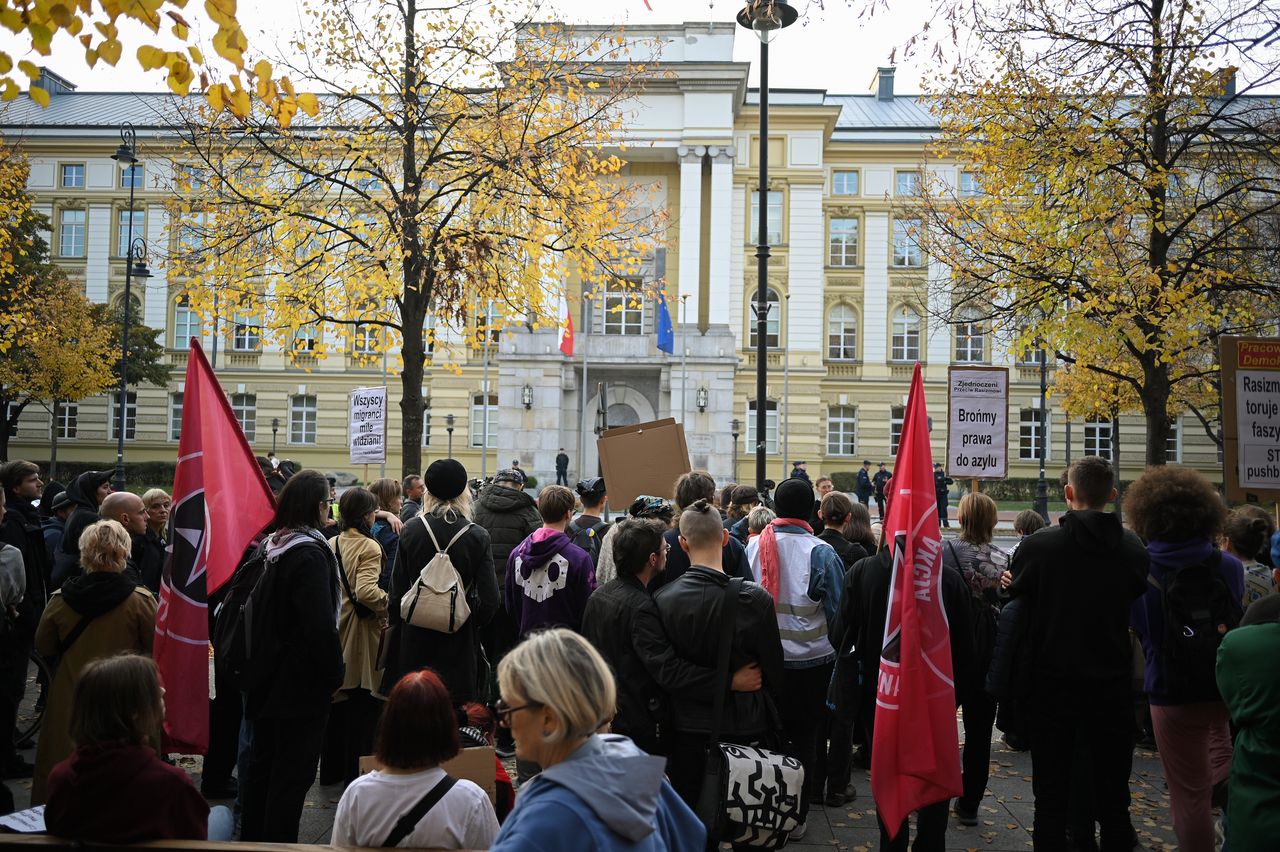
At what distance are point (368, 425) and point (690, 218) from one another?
102 feet

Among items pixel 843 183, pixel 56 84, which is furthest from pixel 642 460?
pixel 56 84

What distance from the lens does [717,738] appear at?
431 centimetres

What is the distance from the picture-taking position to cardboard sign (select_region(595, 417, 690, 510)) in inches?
364

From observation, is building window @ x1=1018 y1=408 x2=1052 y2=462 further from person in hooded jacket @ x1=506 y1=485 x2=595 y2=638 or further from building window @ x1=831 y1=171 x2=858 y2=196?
person in hooded jacket @ x1=506 y1=485 x2=595 y2=638

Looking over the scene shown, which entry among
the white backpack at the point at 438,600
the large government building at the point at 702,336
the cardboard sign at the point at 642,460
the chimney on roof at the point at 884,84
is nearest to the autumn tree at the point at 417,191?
the cardboard sign at the point at 642,460

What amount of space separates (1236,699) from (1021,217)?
1278 centimetres

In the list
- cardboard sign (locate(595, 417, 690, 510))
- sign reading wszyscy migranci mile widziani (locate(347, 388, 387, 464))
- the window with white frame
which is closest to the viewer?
cardboard sign (locate(595, 417, 690, 510))

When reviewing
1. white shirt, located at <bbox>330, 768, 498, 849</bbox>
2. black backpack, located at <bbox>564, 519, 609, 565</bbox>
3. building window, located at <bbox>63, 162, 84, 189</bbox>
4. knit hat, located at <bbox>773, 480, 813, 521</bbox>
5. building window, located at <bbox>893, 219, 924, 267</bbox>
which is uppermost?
building window, located at <bbox>63, 162, 84, 189</bbox>

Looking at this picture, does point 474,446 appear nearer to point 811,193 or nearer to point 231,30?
point 811,193

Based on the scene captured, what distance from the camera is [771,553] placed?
614 centimetres

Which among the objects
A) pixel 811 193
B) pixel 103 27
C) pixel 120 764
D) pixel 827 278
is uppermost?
pixel 811 193

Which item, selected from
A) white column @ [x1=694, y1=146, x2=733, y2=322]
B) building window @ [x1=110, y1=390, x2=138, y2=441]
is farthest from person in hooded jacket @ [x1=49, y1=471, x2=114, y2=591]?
building window @ [x1=110, y1=390, x2=138, y2=441]

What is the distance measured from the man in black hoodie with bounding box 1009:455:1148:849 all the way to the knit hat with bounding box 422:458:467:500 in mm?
3481

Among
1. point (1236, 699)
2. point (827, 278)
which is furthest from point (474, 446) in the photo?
point (1236, 699)
